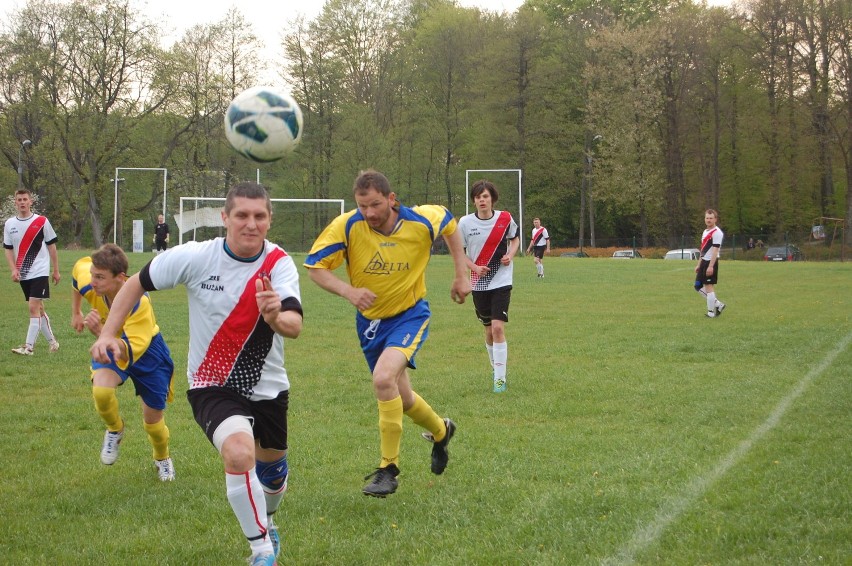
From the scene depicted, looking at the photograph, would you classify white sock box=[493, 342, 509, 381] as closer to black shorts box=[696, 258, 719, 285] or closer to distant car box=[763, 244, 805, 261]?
black shorts box=[696, 258, 719, 285]

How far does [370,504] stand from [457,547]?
96 cm

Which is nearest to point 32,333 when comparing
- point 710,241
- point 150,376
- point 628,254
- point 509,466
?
point 150,376

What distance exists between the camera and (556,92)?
5578 centimetres

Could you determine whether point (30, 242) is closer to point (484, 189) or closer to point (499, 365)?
point (484, 189)

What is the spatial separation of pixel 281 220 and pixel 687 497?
3310cm

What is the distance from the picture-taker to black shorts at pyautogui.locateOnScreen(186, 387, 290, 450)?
4.21 meters

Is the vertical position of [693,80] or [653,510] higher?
[693,80]

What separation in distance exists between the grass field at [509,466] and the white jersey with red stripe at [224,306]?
0.96 metres

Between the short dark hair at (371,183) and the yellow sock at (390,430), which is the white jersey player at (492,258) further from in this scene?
the yellow sock at (390,430)

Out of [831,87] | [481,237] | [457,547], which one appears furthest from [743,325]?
[831,87]

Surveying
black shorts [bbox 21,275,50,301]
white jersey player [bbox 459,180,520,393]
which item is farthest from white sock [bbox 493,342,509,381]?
black shorts [bbox 21,275,50,301]

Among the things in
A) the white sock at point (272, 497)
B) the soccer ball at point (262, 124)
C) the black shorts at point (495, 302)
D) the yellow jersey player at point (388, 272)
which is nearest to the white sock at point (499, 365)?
the black shorts at point (495, 302)

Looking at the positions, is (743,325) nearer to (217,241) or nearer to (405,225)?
(405,225)

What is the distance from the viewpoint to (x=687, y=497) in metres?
5.25
